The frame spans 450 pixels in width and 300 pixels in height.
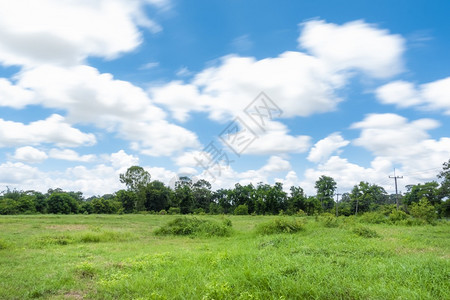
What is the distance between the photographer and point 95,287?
7207 millimetres

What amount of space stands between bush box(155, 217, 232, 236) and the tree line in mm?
32542

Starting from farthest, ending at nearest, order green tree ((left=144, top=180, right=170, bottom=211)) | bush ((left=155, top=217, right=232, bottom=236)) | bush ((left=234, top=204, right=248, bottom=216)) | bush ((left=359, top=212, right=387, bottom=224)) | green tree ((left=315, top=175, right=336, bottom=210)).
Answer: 1. green tree ((left=315, top=175, right=336, bottom=210))
2. green tree ((left=144, top=180, right=170, bottom=211))
3. bush ((left=234, top=204, right=248, bottom=216))
4. bush ((left=359, top=212, right=387, bottom=224))
5. bush ((left=155, top=217, right=232, bottom=236))

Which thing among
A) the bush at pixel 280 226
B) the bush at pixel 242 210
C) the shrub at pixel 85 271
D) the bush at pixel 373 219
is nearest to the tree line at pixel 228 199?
the bush at pixel 242 210

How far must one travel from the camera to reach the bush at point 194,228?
19.1 meters

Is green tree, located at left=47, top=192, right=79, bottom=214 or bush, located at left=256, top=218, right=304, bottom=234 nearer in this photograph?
bush, located at left=256, top=218, right=304, bottom=234

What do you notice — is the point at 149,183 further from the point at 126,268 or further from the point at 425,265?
the point at 425,265

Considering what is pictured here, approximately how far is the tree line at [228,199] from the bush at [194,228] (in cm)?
3254

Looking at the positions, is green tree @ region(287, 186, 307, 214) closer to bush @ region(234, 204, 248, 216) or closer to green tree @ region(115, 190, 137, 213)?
bush @ region(234, 204, 248, 216)

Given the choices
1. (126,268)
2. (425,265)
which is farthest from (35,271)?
(425,265)

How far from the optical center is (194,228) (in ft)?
65.5

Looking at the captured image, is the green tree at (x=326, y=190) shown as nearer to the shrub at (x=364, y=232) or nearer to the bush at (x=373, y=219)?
the bush at (x=373, y=219)

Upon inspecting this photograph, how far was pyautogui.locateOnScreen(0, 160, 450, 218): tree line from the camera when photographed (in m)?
52.0

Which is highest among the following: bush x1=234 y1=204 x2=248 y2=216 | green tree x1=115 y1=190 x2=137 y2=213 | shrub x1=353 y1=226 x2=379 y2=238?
green tree x1=115 y1=190 x2=137 y2=213

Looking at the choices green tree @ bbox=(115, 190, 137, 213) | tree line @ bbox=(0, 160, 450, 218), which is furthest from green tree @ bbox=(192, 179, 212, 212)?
green tree @ bbox=(115, 190, 137, 213)
